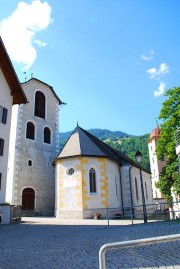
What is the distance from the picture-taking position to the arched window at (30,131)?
96.4 feet

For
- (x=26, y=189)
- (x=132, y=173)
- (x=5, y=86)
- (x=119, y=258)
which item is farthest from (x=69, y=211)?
(x=119, y=258)

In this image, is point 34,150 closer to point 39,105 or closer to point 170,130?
point 39,105

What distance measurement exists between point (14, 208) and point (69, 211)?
18.6ft

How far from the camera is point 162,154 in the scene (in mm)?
23734

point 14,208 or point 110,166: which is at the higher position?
point 110,166

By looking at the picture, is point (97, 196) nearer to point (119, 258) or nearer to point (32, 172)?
point (32, 172)

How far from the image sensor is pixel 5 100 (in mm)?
19000

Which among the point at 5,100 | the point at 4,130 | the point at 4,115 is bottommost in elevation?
the point at 4,130

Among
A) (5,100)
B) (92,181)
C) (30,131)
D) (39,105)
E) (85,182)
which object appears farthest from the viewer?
(39,105)

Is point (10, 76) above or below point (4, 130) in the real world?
above

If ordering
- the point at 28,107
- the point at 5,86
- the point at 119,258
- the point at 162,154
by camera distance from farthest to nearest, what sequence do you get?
1. the point at 28,107
2. the point at 162,154
3. the point at 5,86
4. the point at 119,258

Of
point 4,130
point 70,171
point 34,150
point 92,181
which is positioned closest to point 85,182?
point 92,181

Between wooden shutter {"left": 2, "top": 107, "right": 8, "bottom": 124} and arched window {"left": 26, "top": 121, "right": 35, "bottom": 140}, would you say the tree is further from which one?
arched window {"left": 26, "top": 121, "right": 35, "bottom": 140}

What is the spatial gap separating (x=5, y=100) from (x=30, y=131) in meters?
10.9
